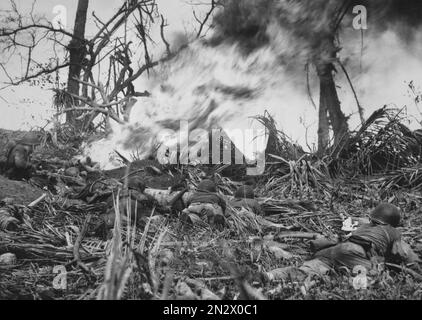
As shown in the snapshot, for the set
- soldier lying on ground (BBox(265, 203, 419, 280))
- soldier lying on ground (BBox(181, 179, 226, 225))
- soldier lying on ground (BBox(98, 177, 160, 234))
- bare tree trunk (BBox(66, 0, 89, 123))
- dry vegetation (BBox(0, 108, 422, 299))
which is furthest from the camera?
bare tree trunk (BBox(66, 0, 89, 123))

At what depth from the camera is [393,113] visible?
31.4ft

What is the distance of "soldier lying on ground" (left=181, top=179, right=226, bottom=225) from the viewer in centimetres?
712

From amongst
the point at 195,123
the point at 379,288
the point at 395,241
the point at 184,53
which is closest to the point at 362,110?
the point at 195,123

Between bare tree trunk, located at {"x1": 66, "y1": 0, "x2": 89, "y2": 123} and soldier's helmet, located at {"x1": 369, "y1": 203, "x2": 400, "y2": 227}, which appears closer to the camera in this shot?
soldier's helmet, located at {"x1": 369, "y1": 203, "x2": 400, "y2": 227}

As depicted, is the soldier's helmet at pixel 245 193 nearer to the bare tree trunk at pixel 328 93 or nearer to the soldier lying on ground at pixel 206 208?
the soldier lying on ground at pixel 206 208

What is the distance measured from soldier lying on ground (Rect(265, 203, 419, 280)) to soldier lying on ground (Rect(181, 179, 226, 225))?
5.99 ft

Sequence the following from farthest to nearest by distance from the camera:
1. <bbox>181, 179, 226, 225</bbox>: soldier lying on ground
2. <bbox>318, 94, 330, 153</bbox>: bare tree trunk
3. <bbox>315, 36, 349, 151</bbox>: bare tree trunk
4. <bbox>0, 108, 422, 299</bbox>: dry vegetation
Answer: <bbox>318, 94, 330, 153</bbox>: bare tree trunk, <bbox>315, 36, 349, 151</bbox>: bare tree trunk, <bbox>181, 179, 226, 225</bbox>: soldier lying on ground, <bbox>0, 108, 422, 299</bbox>: dry vegetation

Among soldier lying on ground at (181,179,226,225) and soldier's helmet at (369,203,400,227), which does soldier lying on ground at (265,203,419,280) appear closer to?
soldier's helmet at (369,203,400,227)

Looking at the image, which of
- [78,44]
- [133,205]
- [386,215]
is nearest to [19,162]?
[133,205]

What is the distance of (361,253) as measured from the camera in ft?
17.9

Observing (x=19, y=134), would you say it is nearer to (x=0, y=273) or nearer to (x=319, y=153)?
(x=319, y=153)

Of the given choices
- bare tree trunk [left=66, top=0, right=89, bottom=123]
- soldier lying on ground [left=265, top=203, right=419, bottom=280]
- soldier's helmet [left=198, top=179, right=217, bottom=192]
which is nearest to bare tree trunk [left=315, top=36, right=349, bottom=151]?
soldier's helmet [left=198, top=179, right=217, bottom=192]
